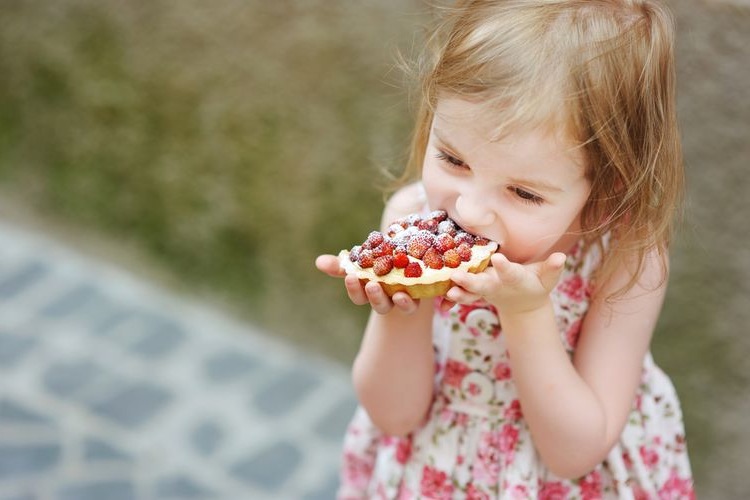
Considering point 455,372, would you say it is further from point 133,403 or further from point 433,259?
point 133,403

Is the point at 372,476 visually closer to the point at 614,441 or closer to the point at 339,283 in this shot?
the point at 614,441

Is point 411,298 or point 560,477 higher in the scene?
point 411,298

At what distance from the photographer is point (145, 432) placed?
301 cm

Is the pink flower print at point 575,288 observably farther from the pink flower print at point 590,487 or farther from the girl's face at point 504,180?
the pink flower print at point 590,487

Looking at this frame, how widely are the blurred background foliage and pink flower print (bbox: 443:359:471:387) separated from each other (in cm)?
77

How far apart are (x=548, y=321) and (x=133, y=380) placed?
2092 mm

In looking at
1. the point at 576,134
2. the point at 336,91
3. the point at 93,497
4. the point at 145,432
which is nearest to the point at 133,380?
the point at 145,432

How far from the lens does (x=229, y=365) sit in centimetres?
326

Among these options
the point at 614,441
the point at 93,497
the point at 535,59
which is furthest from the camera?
the point at 93,497

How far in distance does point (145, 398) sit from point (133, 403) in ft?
0.14

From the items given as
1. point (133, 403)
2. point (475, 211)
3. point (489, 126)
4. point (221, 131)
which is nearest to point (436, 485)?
point (475, 211)

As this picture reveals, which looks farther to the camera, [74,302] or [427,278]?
[74,302]

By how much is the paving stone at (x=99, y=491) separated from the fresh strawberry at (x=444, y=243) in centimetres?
177

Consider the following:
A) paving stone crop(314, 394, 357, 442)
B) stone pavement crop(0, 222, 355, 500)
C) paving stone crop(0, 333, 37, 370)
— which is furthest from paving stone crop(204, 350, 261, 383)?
paving stone crop(0, 333, 37, 370)
